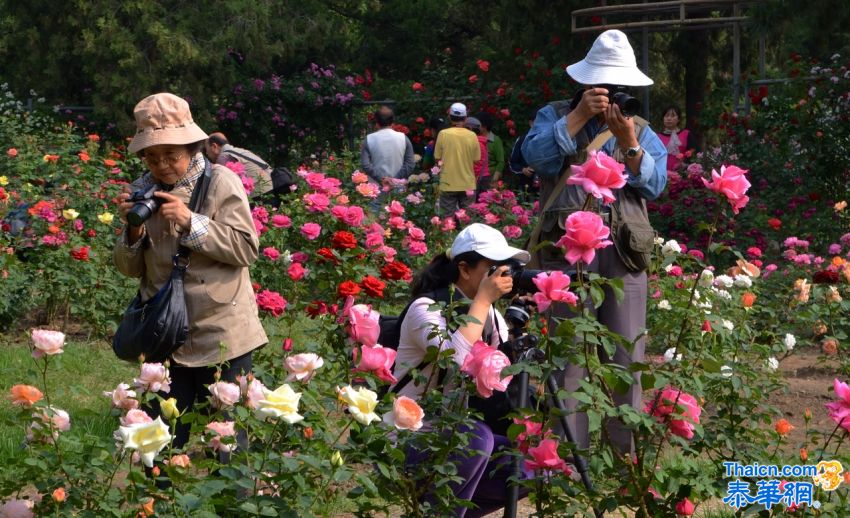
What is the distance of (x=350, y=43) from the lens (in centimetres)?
2088

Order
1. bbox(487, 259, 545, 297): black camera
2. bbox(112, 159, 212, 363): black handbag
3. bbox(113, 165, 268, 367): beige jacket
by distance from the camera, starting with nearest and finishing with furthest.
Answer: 1. bbox(487, 259, 545, 297): black camera
2. bbox(112, 159, 212, 363): black handbag
3. bbox(113, 165, 268, 367): beige jacket

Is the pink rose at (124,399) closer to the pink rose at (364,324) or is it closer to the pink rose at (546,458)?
the pink rose at (364,324)

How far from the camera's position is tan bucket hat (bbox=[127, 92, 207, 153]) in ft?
11.7

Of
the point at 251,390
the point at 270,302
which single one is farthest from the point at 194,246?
the point at 270,302

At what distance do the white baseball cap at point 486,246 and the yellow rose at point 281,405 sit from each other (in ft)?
4.21

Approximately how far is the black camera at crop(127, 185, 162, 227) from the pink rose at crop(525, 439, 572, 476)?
128cm

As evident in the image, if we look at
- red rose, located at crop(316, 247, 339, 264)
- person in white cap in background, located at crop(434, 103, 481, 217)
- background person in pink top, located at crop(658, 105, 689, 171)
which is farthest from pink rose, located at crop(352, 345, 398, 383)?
background person in pink top, located at crop(658, 105, 689, 171)

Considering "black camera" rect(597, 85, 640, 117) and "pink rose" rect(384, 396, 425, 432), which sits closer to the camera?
"pink rose" rect(384, 396, 425, 432)

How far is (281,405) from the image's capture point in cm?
247

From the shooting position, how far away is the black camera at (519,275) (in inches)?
137

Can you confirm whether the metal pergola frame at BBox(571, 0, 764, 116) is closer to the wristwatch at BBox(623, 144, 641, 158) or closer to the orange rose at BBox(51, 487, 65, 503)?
the wristwatch at BBox(623, 144, 641, 158)

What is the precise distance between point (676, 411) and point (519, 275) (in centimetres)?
72

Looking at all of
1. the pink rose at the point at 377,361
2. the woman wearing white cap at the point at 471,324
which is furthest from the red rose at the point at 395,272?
the pink rose at the point at 377,361

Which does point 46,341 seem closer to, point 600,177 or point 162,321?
point 162,321
